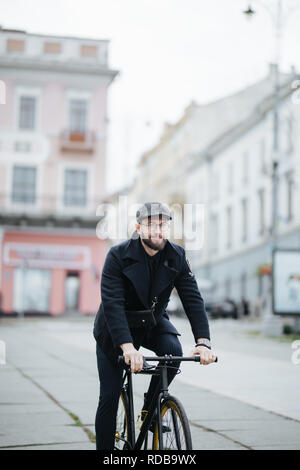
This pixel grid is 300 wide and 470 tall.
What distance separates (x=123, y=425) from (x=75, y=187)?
3194cm

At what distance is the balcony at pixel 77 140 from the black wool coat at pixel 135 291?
1262 inches

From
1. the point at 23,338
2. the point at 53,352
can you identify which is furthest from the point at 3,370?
the point at 23,338

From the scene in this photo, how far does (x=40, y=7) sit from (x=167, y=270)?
13.8ft

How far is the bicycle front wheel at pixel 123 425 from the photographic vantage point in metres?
4.33

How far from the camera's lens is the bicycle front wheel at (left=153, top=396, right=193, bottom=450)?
11.7ft

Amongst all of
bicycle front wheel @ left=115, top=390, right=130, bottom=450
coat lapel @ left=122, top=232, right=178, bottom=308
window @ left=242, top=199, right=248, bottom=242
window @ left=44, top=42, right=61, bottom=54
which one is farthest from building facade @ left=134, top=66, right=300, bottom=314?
coat lapel @ left=122, top=232, right=178, bottom=308

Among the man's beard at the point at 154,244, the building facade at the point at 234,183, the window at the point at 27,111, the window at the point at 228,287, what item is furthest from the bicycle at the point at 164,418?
the window at the point at 228,287

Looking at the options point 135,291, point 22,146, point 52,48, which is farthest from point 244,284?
point 135,291

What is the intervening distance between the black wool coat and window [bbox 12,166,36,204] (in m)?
31.8

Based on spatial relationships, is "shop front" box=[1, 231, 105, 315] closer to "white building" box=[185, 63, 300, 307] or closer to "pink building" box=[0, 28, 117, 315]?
"pink building" box=[0, 28, 117, 315]

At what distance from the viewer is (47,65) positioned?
35688 millimetres

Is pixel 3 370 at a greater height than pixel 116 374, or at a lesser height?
lesser
